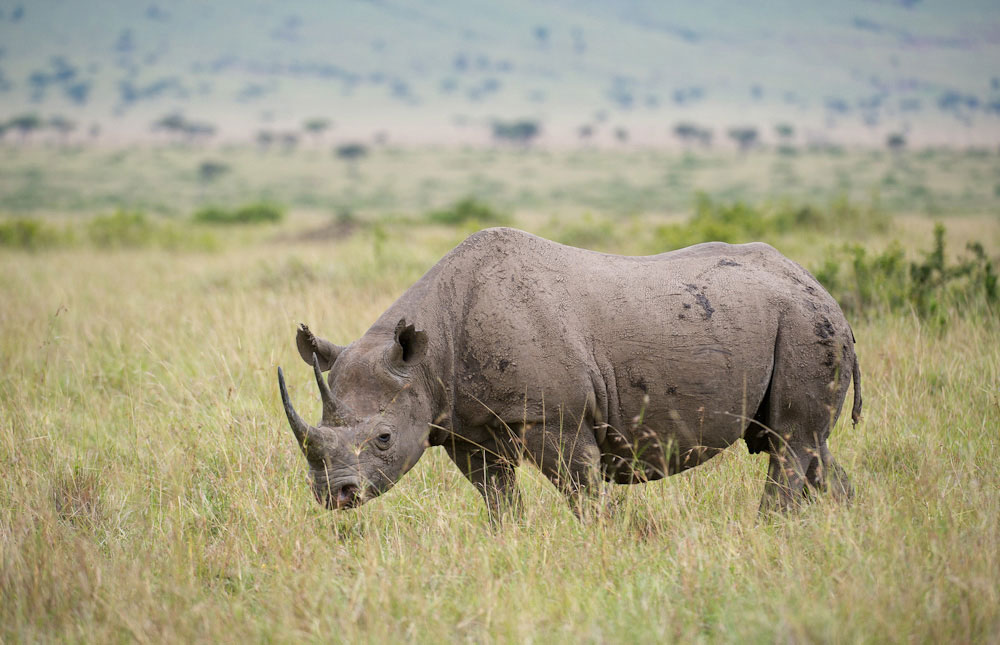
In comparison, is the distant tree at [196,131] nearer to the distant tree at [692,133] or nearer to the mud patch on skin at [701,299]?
the distant tree at [692,133]

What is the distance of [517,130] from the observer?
8581cm

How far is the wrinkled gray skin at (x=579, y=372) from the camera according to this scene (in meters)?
4.25

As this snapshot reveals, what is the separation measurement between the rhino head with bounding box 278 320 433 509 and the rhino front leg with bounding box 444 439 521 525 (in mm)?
382

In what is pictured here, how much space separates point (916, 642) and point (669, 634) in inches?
34.6

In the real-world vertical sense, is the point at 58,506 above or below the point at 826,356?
below

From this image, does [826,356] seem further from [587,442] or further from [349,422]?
[349,422]

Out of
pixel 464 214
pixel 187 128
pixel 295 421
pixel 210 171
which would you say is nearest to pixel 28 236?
pixel 464 214

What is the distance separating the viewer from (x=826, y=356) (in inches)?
180

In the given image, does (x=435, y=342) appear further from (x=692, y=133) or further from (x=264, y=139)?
(x=692, y=133)

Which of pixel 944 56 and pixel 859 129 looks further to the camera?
pixel 944 56

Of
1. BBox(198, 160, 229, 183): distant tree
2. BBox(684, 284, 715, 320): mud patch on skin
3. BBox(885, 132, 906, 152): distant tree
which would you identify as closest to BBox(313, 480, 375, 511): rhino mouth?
BBox(684, 284, 715, 320): mud patch on skin

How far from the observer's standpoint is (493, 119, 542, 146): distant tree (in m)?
85.6

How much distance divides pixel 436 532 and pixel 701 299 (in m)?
1.81

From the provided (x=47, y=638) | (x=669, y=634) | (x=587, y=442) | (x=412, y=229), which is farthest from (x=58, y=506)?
(x=412, y=229)
